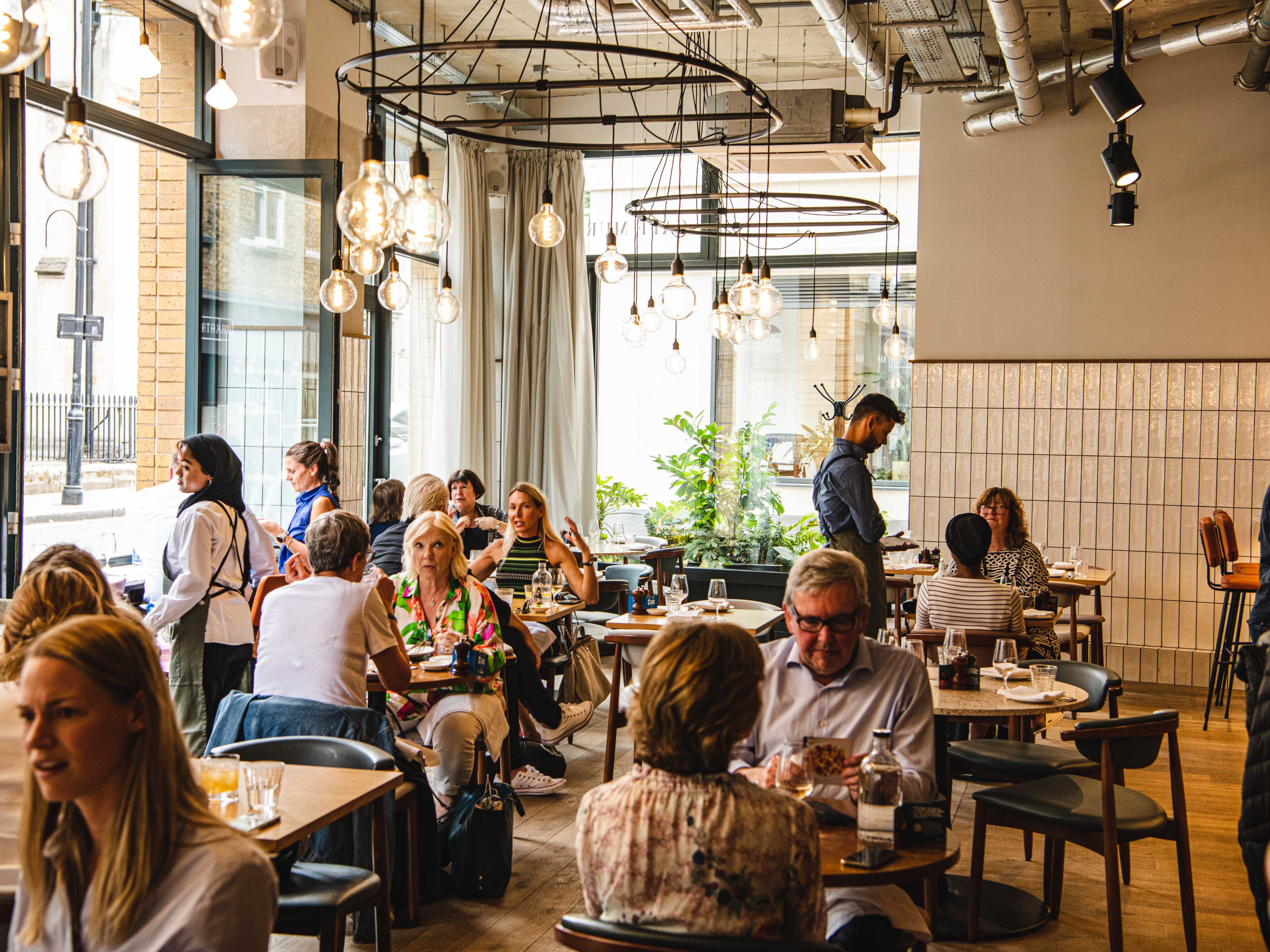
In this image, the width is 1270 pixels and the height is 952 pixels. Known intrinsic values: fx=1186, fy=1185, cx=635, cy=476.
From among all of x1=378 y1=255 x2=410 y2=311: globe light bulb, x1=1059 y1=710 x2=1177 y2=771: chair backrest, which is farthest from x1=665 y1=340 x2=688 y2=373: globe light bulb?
x1=1059 y1=710 x2=1177 y2=771: chair backrest

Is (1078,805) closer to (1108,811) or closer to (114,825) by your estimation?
(1108,811)

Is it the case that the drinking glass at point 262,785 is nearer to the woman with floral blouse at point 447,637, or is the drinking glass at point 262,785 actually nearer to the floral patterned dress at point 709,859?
the floral patterned dress at point 709,859

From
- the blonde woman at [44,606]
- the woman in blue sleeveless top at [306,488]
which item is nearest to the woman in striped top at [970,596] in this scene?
the woman in blue sleeveless top at [306,488]

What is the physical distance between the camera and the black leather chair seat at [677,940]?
1.86 m

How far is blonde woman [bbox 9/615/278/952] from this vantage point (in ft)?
5.34

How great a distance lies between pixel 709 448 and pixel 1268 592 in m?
5.99

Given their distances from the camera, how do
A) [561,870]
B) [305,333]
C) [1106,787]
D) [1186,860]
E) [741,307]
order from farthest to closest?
[305,333] < [741,307] < [561,870] < [1186,860] < [1106,787]

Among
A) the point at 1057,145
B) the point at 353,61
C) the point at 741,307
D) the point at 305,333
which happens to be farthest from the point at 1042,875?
the point at 1057,145

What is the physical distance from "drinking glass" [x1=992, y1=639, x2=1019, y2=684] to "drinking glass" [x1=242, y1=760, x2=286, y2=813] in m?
2.65

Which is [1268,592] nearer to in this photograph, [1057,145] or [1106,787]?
[1106,787]

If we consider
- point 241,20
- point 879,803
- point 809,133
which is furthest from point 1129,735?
point 809,133

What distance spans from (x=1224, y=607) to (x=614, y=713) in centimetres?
455

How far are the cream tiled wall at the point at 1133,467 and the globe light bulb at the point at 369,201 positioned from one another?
6922 millimetres

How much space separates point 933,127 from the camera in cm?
915
